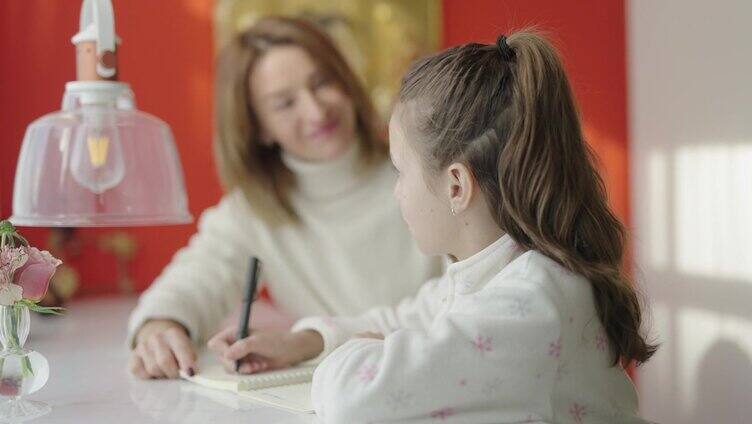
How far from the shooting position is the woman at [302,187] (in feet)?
6.50

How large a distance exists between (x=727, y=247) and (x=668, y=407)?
51 cm

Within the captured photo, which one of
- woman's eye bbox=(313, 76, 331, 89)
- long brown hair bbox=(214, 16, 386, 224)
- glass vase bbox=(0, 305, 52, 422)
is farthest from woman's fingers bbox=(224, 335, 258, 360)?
woman's eye bbox=(313, 76, 331, 89)

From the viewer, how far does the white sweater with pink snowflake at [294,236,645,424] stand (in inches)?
38.8

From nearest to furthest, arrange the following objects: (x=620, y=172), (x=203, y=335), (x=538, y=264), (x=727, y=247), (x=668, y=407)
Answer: (x=538, y=264) < (x=727, y=247) < (x=203, y=335) < (x=668, y=407) < (x=620, y=172)

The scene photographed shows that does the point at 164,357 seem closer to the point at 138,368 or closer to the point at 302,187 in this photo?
the point at 138,368

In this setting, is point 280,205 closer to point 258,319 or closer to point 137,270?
point 258,319

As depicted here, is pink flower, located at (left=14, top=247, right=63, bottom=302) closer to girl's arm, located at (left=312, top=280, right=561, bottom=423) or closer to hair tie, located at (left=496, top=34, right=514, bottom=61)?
girl's arm, located at (left=312, top=280, right=561, bottom=423)

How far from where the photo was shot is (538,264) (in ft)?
3.43

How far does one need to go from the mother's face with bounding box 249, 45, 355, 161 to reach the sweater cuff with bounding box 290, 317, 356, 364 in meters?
0.56

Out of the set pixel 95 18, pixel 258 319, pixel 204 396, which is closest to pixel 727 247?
pixel 204 396

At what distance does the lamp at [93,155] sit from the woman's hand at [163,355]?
218 mm

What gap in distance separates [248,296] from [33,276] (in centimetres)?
39

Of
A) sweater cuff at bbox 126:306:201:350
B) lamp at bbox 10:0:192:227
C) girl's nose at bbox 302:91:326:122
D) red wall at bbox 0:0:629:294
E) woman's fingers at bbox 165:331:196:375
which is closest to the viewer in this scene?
lamp at bbox 10:0:192:227

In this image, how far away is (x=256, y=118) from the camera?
207cm
